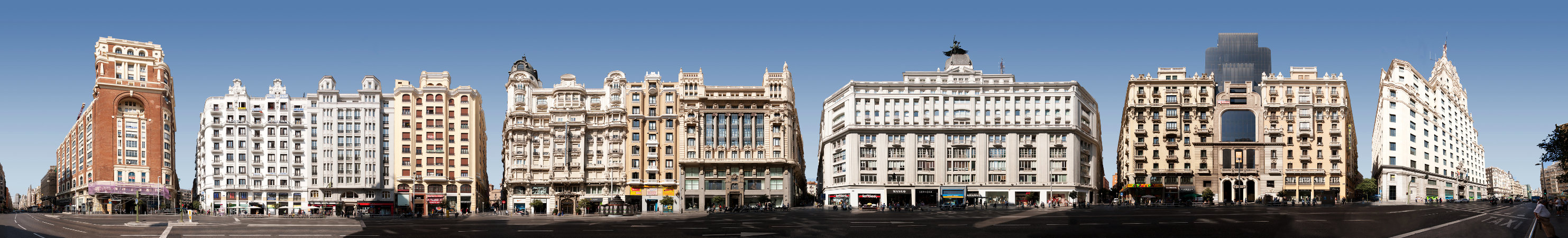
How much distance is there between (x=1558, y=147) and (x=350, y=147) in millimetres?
144696

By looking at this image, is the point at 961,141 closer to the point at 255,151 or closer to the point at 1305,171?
the point at 1305,171

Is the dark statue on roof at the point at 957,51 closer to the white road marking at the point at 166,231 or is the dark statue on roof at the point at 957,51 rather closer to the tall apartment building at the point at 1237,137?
the tall apartment building at the point at 1237,137

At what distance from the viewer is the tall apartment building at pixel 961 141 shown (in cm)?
15738

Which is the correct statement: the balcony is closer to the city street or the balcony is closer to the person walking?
the city street

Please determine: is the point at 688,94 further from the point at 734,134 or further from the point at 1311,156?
the point at 1311,156

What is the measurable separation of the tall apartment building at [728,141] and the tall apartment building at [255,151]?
5099 centimetres

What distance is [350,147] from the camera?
161 meters

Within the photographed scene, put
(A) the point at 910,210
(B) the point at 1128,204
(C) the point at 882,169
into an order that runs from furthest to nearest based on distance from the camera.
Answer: (C) the point at 882,169
(B) the point at 1128,204
(A) the point at 910,210

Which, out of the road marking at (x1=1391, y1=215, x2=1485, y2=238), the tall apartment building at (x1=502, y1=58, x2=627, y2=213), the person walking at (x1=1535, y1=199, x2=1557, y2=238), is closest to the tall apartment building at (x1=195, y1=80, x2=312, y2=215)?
the tall apartment building at (x1=502, y1=58, x2=627, y2=213)

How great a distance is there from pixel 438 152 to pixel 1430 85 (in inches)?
6416

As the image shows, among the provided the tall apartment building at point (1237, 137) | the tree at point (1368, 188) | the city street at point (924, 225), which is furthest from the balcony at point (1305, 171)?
the city street at point (924, 225)

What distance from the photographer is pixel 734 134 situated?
160 metres

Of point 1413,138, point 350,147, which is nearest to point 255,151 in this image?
point 350,147

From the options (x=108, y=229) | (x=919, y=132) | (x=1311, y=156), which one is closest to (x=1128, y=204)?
(x=919, y=132)
